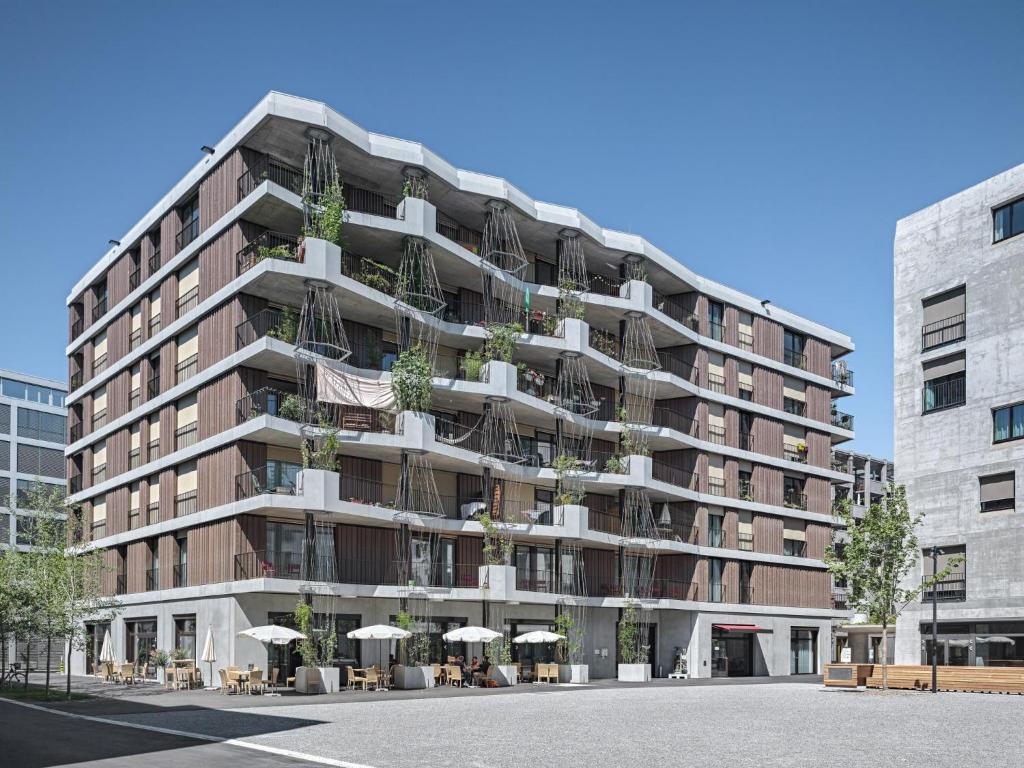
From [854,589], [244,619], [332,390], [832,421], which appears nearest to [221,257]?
[332,390]

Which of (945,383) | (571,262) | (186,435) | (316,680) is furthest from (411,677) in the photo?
(945,383)

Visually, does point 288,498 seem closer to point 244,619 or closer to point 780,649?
point 244,619

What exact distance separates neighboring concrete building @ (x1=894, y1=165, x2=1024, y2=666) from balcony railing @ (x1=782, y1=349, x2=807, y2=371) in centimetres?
1878

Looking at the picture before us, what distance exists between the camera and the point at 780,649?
205 ft

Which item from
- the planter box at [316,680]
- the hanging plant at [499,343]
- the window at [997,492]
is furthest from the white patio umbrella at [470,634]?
the window at [997,492]

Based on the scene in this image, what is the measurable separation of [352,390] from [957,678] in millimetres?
26471

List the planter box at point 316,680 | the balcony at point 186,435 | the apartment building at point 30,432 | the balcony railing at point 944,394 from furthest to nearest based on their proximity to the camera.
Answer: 1. the apartment building at point 30,432
2. the balcony railing at point 944,394
3. the balcony at point 186,435
4. the planter box at point 316,680

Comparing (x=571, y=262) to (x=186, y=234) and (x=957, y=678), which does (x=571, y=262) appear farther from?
(x=957, y=678)

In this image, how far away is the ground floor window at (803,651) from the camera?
210 feet

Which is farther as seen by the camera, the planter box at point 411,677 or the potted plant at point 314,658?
the planter box at point 411,677

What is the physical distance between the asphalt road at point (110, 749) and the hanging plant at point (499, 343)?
2657 cm

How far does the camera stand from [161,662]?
43312 millimetres

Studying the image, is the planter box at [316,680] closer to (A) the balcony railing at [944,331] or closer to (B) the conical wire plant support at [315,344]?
(B) the conical wire plant support at [315,344]

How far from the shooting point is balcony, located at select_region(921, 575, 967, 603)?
44000 millimetres
